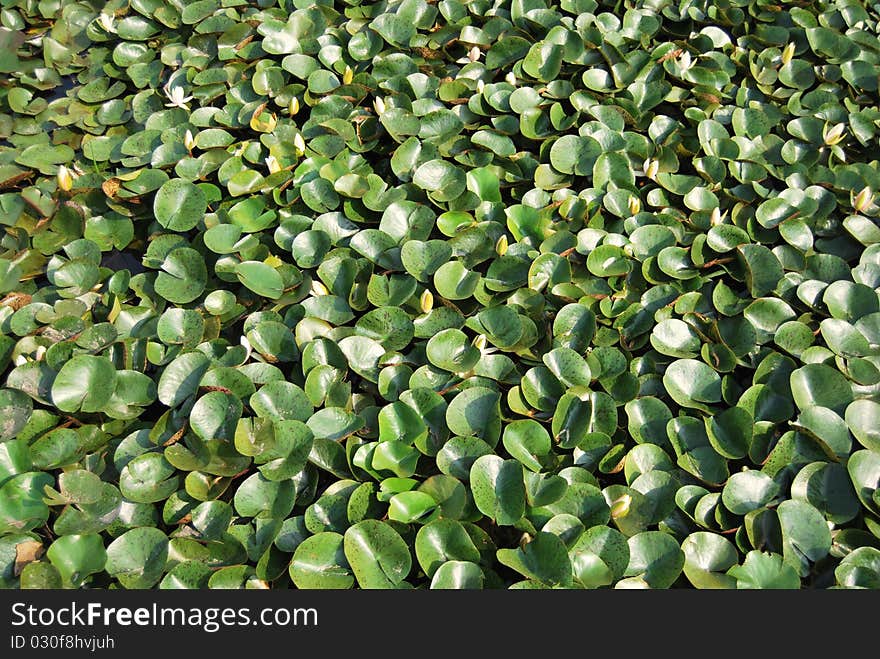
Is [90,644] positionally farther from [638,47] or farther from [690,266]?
[638,47]

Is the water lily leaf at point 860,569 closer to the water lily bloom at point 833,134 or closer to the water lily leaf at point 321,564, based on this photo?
the water lily leaf at point 321,564

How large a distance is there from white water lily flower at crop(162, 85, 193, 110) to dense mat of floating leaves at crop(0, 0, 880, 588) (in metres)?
0.03

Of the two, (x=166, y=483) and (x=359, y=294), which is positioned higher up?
(x=359, y=294)

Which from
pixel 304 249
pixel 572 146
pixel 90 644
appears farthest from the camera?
pixel 572 146

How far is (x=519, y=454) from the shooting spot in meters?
1.54

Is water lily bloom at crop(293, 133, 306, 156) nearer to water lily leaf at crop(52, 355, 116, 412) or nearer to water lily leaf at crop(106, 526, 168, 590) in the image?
water lily leaf at crop(52, 355, 116, 412)

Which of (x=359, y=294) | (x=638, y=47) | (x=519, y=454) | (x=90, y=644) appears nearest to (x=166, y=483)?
(x=90, y=644)

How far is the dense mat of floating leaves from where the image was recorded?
4.68ft

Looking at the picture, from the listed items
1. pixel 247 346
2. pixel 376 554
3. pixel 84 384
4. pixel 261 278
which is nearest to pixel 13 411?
pixel 84 384

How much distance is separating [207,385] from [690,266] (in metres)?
1.28

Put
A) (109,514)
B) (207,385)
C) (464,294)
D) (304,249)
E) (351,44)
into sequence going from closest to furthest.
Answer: (109,514)
(207,385)
(464,294)
(304,249)
(351,44)

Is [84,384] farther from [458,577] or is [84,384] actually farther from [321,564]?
[458,577]

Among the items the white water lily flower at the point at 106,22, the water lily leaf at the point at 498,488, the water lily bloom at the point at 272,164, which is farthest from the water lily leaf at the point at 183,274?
the white water lily flower at the point at 106,22

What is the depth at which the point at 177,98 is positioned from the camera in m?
2.36
